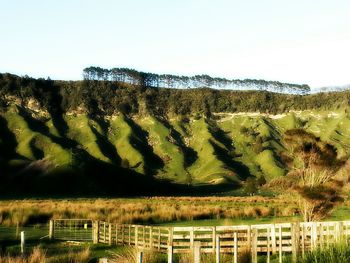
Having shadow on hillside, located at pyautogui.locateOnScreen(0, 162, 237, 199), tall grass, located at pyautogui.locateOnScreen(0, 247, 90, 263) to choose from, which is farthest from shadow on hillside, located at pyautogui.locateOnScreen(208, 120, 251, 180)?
tall grass, located at pyautogui.locateOnScreen(0, 247, 90, 263)

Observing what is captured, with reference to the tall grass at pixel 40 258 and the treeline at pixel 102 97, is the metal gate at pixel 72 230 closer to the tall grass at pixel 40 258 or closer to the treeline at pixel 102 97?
the tall grass at pixel 40 258

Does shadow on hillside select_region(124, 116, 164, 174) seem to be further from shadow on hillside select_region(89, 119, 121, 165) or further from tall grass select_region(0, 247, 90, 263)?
tall grass select_region(0, 247, 90, 263)

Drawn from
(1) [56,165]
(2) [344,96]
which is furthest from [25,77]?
(2) [344,96]

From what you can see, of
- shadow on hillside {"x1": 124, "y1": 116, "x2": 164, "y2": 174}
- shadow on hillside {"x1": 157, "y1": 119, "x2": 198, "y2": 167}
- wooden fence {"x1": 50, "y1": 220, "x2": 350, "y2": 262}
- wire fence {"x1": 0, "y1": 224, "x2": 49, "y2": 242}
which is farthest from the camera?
shadow on hillside {"x1": 157, "y1": 119, "x2": 198, "y2": 167}

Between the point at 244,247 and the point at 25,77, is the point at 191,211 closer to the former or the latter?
the point at 244,247

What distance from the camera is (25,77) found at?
178125 millimetres

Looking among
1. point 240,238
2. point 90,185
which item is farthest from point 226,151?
point 240,238

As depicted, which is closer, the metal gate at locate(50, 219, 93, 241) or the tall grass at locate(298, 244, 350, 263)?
the tall grass at locate(298, 244, 350, 263)

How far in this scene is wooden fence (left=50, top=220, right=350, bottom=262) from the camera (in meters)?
14.4

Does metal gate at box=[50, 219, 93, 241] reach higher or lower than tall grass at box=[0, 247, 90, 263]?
higher

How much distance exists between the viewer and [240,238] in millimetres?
21844

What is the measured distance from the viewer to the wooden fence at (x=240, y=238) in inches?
566

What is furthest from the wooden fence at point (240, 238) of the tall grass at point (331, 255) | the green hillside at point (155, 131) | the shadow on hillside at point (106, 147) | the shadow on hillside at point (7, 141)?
the shadow on hillside at point (106, 147)

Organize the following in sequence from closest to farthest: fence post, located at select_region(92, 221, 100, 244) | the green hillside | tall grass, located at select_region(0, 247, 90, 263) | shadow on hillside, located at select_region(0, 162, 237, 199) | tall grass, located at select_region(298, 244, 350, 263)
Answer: tall grass, located at select_region(298, 244, 350, 263) → tall grass, located at select_region(0, 247, 90, 263) → fence post, located at select_region(92, 221, 100, 244) → shadow on hillside, located at select_region(0, 162, 237, 199) → the green hillside
